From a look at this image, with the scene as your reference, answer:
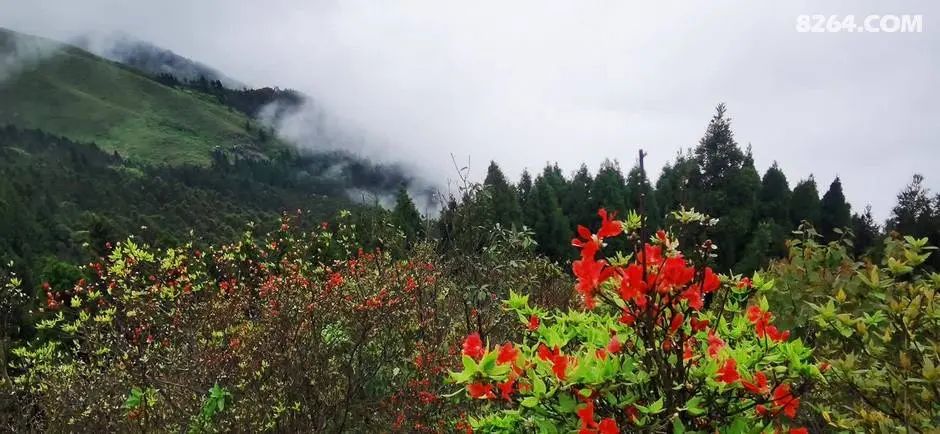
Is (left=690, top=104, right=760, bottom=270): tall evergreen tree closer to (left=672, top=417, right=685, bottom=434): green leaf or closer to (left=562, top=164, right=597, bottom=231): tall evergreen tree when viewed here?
(left=562, top=164, right=597, bottom=231): tall evergreen tree

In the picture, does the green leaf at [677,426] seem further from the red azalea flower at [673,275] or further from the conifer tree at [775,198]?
the conifer tree at [775,198]

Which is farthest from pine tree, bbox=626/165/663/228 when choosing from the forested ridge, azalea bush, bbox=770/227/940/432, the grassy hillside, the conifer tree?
the grassy hillside

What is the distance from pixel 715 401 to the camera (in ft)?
5.29

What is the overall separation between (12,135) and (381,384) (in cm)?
11883

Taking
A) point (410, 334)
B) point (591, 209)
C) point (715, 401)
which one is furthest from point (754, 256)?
point (715, 401)

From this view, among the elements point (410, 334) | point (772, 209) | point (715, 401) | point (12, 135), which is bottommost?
point (12, 135)

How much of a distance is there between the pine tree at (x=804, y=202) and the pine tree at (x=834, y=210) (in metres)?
0.52

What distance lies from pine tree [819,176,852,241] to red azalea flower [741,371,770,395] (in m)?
32.9

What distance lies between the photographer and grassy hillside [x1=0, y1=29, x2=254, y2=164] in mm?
122750

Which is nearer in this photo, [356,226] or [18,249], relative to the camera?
[356,226]

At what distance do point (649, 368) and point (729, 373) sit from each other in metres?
0.22

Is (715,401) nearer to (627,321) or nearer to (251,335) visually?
(627,321)

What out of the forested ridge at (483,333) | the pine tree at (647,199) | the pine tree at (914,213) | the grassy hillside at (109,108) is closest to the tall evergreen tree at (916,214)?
the pine tree at (914,213)

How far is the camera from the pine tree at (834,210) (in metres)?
30.0
